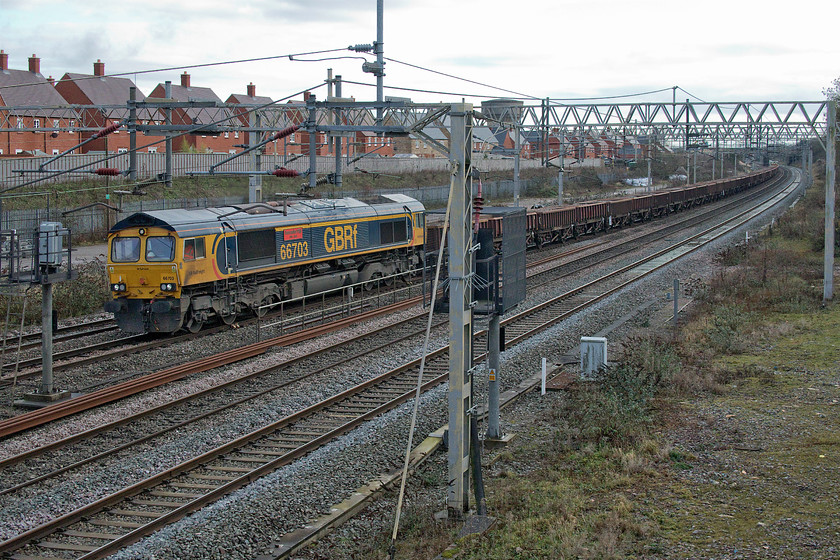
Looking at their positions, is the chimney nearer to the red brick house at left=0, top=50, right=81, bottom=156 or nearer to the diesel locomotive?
the red brick house at left=0, top=50, right=81, bottom=156

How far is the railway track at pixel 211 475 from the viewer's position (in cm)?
892

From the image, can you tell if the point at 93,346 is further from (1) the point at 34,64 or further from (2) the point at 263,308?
(1) the point at 34,64

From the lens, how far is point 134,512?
965 cm

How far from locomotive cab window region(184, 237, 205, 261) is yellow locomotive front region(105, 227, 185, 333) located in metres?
0.27

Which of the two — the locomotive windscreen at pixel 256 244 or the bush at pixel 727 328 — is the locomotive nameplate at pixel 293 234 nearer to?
the locomotive windscreen at pixel 256 244

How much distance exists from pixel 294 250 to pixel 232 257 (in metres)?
2.21

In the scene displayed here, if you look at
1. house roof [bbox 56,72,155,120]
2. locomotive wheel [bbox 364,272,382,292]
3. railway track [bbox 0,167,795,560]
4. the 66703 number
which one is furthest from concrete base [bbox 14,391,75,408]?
house roof [bbox 56,72,155,120]

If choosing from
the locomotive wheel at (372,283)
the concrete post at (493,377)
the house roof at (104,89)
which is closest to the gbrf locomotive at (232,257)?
the locomotive wheel at (372,283)

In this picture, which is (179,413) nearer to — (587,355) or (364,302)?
(587,355)

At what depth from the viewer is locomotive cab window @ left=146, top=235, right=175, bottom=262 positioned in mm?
18766

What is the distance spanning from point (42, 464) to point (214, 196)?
136 ft

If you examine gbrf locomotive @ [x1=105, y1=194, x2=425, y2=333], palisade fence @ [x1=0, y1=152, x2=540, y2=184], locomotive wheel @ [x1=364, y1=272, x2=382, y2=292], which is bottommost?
locomotive wheel @ [x1=364, y1=272, x2=382, y2=292]

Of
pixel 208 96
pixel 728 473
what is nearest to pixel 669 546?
pixel 728 473

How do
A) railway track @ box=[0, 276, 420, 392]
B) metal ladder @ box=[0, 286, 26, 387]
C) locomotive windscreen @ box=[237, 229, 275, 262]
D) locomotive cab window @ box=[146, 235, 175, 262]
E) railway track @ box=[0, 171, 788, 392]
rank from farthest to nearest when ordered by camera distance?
locomotive windscreen @ box=[237, 229, 275, 262]
locomotive cab window @ box=[146, 235, 175, 262]
railway track @ box=[0, 276, 420, 392]
railway track @ box=[0, 171, 788, 392]
metal ladder @ box=[0, 286, 26, 387]
